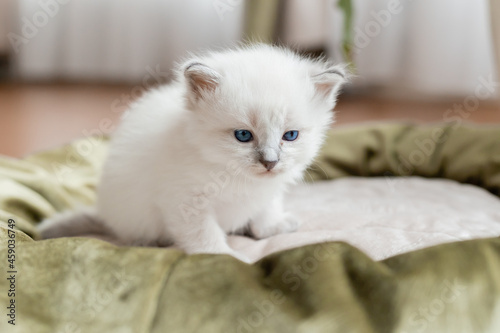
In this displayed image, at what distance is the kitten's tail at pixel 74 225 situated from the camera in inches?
62.7

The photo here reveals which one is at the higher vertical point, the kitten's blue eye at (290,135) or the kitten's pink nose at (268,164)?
the kitten's blue eye at (290,135)

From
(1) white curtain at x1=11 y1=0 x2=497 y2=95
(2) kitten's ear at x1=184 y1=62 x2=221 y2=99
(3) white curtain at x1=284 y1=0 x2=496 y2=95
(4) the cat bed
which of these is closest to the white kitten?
(2) kitten's ear at x1=184 y1=62 x2=221 y2=99

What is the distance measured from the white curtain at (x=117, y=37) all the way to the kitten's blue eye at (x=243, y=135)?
3955mm

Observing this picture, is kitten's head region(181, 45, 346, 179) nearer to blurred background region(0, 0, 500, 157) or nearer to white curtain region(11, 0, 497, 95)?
blurred background region(0, 0, 500, 157)

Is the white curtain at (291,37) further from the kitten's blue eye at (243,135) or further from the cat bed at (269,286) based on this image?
the cat bed at (269,286)

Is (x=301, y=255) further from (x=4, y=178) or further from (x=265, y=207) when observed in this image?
(x=4, y=178)

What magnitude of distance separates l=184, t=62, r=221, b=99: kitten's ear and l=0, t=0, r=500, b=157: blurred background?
184 centimetres

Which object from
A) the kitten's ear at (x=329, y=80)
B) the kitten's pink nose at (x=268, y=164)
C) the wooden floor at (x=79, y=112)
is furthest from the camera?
the wooden floor at (x=79, y=112)

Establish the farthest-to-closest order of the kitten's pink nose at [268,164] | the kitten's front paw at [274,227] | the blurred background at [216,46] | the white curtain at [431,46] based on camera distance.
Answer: the white curtain at [431,46]
the blurred background at [216,46]
the kitten's front paw at [274,227]
the kitten's pink nose at [268,164]

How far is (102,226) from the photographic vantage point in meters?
1.69

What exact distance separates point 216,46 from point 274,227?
1689 mm

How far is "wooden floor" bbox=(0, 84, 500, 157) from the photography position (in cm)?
318

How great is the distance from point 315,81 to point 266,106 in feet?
0.66

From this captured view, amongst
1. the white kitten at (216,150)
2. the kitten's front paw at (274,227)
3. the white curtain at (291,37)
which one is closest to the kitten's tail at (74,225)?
the white kitten at (216,150)
